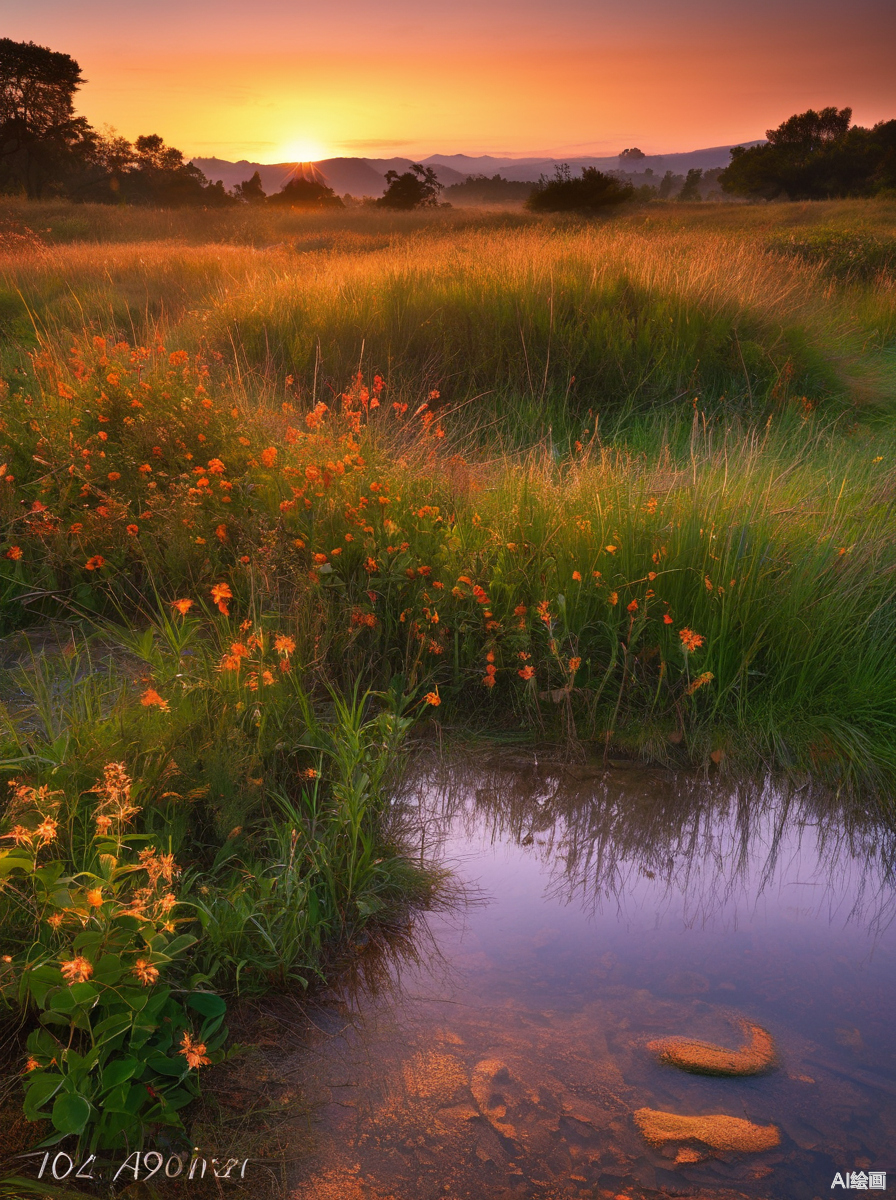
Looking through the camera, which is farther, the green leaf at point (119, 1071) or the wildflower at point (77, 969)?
the green leaf at point (119, 1071)

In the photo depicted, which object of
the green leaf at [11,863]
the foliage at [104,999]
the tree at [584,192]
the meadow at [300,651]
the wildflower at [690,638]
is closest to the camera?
the foliage at [104,999]

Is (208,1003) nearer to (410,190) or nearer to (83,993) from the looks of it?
(83,993)

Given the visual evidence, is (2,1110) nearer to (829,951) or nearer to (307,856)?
(307,856)

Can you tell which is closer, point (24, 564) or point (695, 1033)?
point (695, 1033)

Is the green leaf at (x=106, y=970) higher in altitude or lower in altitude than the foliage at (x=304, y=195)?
lower

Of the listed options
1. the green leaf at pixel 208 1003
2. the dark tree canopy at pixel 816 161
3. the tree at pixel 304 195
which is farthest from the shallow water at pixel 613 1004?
the tree at pixel 304 195

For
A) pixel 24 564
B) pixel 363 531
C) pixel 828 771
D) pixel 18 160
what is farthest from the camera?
pixel 18 160

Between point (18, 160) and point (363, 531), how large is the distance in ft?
120

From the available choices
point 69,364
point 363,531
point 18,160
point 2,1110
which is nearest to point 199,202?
point 18,160

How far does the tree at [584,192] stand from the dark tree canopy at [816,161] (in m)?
9.91

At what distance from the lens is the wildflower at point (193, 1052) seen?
157cm

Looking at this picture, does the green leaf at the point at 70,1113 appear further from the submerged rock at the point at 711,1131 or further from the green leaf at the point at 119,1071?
the submerged rock at the point at 711,1131

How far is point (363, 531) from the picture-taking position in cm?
343

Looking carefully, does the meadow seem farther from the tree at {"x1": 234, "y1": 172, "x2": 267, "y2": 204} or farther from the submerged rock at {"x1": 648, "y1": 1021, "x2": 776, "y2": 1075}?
the tree at {"x1": 234, "y1": 172, "x2": 267, "y2": 204}
